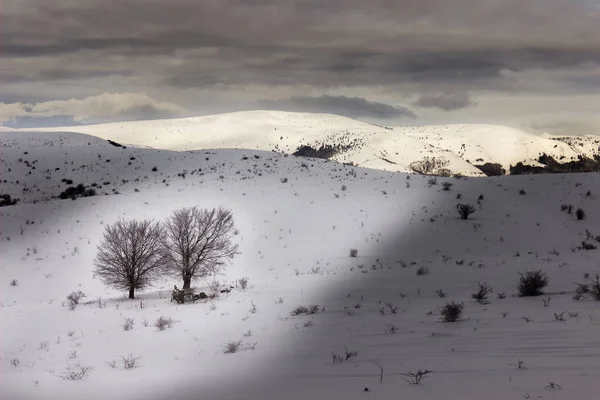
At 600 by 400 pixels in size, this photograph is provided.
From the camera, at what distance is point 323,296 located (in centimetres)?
1243

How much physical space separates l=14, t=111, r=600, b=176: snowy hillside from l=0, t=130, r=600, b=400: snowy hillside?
184ft

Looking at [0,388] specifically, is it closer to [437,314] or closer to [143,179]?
[437,314]

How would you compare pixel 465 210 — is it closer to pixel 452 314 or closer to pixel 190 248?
pixel 190 248

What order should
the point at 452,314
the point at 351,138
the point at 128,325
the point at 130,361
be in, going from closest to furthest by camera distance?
the point at 130,361 < the point at 452,314 < the point at 128,325 < the point at 351,138

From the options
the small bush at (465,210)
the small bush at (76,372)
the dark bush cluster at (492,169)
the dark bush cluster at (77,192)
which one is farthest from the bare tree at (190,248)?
the dark bush cluster at (492,169)

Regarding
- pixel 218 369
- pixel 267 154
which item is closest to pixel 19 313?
pixel 218 369

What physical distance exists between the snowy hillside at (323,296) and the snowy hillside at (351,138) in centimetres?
5618

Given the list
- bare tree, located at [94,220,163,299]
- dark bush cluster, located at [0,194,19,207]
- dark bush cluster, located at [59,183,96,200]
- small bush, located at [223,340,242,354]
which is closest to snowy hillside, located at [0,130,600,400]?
small bush, located at [223,340,242,354]

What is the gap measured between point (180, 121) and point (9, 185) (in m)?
148

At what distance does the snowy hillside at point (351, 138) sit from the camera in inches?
4297

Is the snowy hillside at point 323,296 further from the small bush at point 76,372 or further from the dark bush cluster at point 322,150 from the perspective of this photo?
the dark bush cluster at point 322,150

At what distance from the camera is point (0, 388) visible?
739cm

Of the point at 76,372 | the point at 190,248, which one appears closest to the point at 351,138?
the point at 190,248

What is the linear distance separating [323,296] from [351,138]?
118 metres
